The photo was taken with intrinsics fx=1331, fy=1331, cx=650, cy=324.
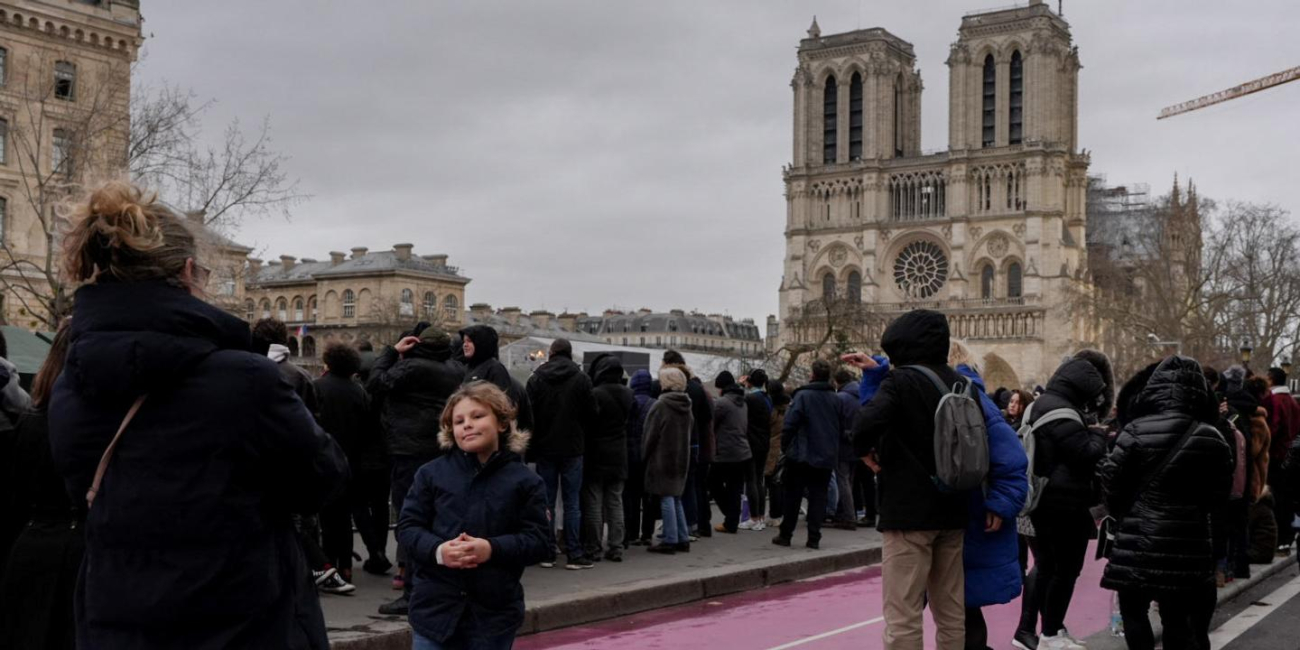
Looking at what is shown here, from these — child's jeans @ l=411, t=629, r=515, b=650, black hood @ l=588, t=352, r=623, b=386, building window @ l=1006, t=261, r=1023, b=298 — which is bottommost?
child's jeans @ l=411, t=629, r=515, b=650

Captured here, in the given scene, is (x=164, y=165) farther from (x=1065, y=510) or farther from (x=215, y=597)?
(x=215, y=597)

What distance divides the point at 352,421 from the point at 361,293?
259 feet

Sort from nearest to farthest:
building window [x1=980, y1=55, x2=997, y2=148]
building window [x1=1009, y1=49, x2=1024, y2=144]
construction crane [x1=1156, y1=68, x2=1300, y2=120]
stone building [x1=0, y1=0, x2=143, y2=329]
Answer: stone building [x1=0, y1=0, x2=143, y2=329] → construction crane [x1=1156, y1=68, x2=1300, y2=120] → building window [x1=1009, y1=49, x2=1024, y2=144] → building window [x1=980, y1=55, x2=997, y2=148]

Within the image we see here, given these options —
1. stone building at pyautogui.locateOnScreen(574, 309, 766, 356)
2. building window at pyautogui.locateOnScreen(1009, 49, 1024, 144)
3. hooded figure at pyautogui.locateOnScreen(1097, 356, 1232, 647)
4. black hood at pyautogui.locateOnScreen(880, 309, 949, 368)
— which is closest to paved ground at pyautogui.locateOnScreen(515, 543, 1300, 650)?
hooded figure at pyautogui.locateOnScreen(1097, 356, 1232, 647)

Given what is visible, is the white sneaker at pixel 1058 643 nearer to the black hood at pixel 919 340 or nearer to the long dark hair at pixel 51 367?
the black hood at pixel 919 340

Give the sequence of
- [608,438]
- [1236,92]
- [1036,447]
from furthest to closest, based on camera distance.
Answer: [1236,92] → [608,438] → [1036,447]

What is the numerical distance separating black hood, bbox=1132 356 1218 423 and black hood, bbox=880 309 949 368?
128cm

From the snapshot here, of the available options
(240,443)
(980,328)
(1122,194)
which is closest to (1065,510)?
(240,443)

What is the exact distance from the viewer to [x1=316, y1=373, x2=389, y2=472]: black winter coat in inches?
409

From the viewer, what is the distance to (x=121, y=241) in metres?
3.46

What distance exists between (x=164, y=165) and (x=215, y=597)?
27.0 metres

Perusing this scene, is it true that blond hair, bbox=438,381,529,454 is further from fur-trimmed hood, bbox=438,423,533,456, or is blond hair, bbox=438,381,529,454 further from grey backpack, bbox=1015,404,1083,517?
grey backpack, bbox=1015,404,1083,517

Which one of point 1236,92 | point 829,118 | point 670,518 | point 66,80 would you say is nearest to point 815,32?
point 829,118

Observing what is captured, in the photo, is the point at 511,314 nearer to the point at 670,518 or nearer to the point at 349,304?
the point at 349,304
